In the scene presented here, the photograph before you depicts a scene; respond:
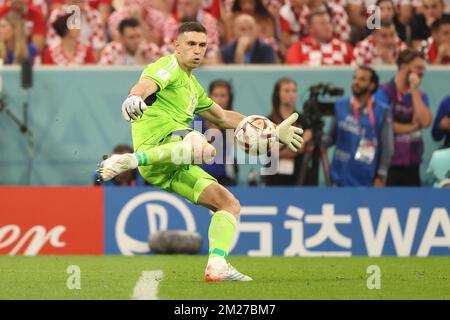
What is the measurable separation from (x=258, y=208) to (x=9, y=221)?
10.8 feet

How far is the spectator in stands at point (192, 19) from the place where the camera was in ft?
54.6

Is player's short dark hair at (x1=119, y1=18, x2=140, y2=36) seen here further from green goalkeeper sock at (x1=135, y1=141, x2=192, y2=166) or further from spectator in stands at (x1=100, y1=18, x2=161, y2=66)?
green goalkeeper sock at (x1=135, y1=141, x2=192, y2=166)

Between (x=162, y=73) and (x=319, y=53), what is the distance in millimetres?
6503

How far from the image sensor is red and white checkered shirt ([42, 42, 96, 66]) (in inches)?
658

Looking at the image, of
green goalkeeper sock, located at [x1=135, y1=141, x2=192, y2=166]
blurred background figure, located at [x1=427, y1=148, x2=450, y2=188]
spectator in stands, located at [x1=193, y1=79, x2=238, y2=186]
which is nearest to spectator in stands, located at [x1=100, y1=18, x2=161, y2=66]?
spectator in stands, located at [x1=193, y1=79, x2=238, y2=186]

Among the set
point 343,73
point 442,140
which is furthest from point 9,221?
point 442,140

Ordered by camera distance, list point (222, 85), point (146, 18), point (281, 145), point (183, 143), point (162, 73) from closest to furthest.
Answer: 1. point (183, 143)
2. point (162, 73)
3. point (281, 145)
4. point (222, 85)
5. point (146, 18)

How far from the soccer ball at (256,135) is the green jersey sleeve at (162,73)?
0.84m

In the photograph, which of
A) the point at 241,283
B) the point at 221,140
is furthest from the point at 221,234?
the point at 221,140

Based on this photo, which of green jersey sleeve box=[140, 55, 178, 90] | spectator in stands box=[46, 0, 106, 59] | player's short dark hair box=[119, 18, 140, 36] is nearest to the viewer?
green jersey sleeve box=[140, 55, 178, 90]

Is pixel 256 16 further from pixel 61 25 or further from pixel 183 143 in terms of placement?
pixel 183 143

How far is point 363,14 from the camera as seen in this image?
1723cm

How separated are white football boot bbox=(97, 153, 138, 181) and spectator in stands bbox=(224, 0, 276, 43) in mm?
7246

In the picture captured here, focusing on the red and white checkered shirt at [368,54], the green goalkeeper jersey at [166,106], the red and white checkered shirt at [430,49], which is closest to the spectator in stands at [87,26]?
the red and white checkered shirt at [368,54]
